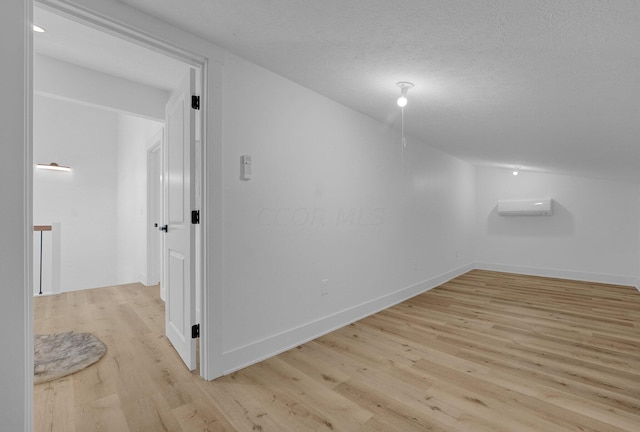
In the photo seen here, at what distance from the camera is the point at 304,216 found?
263cm

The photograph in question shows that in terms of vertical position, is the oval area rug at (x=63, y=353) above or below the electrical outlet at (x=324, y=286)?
below

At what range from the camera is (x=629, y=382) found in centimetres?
196

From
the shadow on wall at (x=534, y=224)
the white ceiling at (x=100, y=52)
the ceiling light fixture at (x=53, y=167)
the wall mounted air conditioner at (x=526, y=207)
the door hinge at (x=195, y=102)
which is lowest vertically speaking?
the shadow on wall at (x=534, y=224)

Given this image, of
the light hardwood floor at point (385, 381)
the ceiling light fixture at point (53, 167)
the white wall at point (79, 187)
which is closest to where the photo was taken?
the light hardwood floor at point (385, 381)

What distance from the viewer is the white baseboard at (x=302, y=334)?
6.98 ft

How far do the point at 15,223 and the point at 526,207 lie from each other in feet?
21.9

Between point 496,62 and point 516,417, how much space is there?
208 cm

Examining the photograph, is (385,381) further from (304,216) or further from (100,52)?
(100,52)

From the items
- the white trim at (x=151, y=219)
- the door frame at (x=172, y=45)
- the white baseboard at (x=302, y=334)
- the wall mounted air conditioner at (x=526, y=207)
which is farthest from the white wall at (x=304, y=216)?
the white trim at (x=151, y=219)

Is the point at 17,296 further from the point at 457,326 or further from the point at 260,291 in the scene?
the point at 457,326

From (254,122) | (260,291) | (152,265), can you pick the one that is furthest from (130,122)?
(260,291)

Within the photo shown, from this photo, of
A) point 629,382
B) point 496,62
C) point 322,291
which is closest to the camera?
point 496,62

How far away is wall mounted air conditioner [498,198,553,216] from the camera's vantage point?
532cm

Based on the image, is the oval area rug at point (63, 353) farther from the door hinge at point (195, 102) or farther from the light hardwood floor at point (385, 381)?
the door hinge at point (195, 102)
